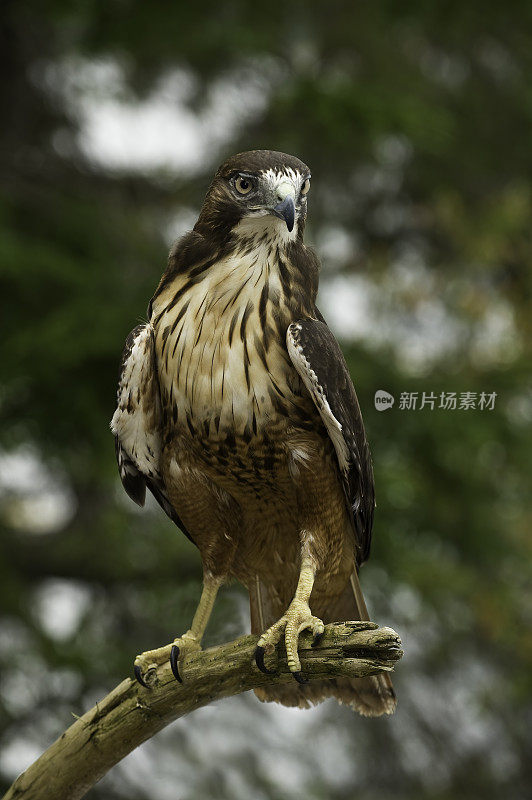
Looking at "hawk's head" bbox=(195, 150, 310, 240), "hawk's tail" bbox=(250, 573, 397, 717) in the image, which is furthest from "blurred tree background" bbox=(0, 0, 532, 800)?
"hawk's head" bbox=(195, 150, 310, 240)

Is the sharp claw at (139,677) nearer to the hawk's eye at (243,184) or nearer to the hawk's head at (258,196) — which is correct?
the hawk's head at (258,196)

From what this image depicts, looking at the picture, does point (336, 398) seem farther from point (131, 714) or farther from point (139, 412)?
point (131, 714)

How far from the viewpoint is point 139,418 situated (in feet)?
9.05

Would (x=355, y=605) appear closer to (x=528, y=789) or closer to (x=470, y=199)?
(x=470, y=199)

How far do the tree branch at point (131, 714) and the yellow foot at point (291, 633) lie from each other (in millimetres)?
30

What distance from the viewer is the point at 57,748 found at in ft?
9.09

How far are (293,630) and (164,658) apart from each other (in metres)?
0.47

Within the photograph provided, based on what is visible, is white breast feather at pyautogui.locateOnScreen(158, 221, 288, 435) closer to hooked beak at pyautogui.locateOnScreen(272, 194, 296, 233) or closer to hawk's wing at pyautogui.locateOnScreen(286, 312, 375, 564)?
hawk's wing at pyautogui.locateOnScreen(286, 312, 375, 564)

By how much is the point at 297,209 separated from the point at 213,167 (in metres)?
4.12

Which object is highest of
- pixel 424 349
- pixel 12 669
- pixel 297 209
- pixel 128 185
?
pixel 128 185

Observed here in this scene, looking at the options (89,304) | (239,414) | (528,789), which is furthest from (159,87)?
(528,789)

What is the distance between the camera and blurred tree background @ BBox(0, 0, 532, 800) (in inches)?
225

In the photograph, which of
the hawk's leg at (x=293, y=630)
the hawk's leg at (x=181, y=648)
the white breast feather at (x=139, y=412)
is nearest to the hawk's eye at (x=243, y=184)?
the white breast feather at (x=139, y=412)

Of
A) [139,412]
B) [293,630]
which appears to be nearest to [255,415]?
[139,412]
